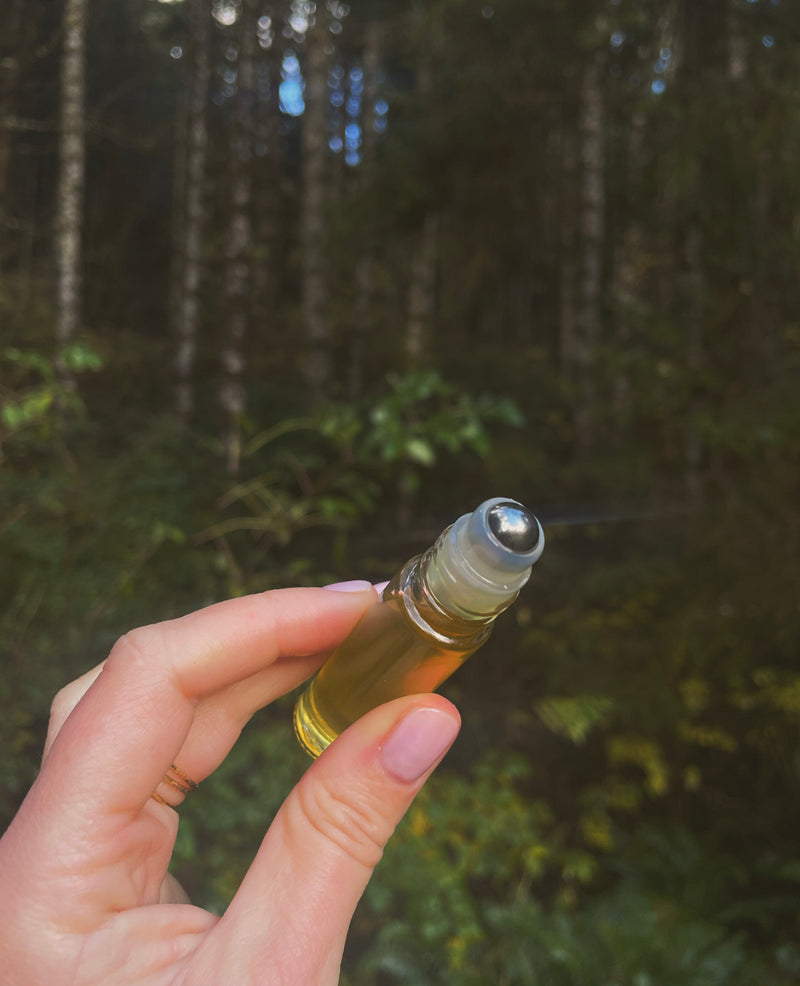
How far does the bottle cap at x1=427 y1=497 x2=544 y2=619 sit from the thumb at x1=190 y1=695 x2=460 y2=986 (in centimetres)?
25

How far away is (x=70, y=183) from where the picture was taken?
6.81m

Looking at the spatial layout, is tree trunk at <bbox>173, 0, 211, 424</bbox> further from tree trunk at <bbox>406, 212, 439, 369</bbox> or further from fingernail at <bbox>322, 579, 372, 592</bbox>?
fingernail at <bbox>322, 579, 372, 592</bbox>

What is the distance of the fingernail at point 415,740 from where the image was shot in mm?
1123

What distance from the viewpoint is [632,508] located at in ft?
25.5

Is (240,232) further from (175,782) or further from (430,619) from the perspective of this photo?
(430,619)

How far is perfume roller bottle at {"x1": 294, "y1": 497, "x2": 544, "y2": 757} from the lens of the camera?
37.5 inches

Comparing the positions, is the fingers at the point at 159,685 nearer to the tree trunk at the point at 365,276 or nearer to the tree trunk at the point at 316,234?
the tree trunk at the point at 365,276

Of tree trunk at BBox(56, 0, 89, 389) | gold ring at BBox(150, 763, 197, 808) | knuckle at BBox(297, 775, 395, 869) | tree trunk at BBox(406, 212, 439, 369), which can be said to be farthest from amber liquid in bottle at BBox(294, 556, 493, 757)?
tree trunk at BBox(406, 212, 439, 369)

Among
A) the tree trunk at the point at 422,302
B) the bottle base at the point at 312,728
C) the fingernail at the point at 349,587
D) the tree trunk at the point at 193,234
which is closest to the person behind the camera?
the bottle base at the point at 312,728

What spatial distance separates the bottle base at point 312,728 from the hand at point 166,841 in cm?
10

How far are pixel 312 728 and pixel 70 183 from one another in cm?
726

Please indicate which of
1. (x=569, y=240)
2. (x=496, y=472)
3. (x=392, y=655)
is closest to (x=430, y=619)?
(x=392, y=655)

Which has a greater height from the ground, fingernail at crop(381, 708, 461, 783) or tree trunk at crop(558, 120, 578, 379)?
tree trunk at crop(558, 120, 578, 379)

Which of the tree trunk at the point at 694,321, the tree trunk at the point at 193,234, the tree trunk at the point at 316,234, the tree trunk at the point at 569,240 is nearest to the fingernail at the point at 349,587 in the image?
the tree trunk at the point at 694,321
